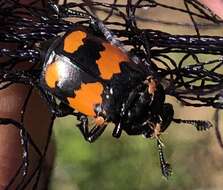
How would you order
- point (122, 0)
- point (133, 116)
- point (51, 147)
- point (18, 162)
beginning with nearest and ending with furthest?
point (133, 116), point (18, 162), point (51, 147), point (122, 0)

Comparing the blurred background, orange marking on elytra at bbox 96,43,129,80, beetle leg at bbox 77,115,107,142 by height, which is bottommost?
the blurred background

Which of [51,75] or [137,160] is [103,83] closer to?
[51,75]

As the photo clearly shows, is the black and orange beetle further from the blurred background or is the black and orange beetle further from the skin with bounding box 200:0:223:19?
the blurred background

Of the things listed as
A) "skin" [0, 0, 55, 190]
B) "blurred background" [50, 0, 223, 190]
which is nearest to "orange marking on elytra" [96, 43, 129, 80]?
"skin" [0, 0, 55, 190]

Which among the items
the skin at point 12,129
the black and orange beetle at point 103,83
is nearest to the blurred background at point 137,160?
the skin at point 12,129

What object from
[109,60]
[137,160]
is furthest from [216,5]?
[137,160]

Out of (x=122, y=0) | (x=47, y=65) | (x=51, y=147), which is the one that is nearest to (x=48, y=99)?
(x=47, y=65)

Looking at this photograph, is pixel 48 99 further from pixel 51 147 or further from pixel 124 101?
pixel 51 147

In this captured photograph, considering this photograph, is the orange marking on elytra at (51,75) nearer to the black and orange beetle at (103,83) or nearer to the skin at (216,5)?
the black and orange beetle at (103,83)
